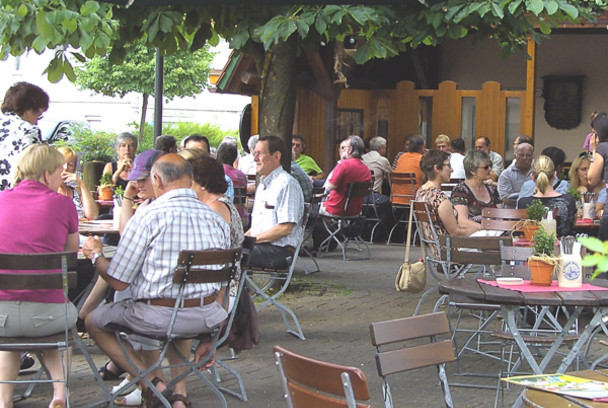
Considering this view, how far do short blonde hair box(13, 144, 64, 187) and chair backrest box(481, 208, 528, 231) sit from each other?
4.07 m

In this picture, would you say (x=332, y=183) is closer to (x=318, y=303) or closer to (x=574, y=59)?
(x=318, y=303)

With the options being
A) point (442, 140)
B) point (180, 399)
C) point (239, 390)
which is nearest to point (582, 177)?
point (239, 390)

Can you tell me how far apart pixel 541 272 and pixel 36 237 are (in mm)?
2617

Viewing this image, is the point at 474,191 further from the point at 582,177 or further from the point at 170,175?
the point at 170,175

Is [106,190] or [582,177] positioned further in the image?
[582,177]

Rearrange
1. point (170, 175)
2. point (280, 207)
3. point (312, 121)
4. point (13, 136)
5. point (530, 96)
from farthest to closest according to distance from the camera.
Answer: point (312, 121)
point (530, 96)
point (280, 207)
point (13, 136)
point (170, 175)

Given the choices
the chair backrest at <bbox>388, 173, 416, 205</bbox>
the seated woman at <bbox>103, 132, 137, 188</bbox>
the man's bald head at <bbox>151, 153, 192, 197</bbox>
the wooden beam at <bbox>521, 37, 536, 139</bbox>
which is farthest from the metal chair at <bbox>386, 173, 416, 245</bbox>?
the man's bald head at <bbox>151, 153, 192, 197</bbox>

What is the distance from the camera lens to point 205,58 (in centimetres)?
3547

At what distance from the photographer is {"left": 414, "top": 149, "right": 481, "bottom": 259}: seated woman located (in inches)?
341

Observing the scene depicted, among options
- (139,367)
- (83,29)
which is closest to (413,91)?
(83,29)

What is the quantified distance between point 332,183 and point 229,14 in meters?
4.88

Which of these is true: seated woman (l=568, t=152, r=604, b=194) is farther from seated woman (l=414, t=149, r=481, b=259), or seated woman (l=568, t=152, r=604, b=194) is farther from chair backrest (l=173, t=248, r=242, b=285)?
chair backrest (l=173, t=248, r=242, b=285)

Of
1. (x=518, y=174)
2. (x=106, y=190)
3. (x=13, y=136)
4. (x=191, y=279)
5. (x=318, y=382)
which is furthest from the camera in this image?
(x=518, y=174)

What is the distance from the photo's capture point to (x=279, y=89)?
32.1ft
